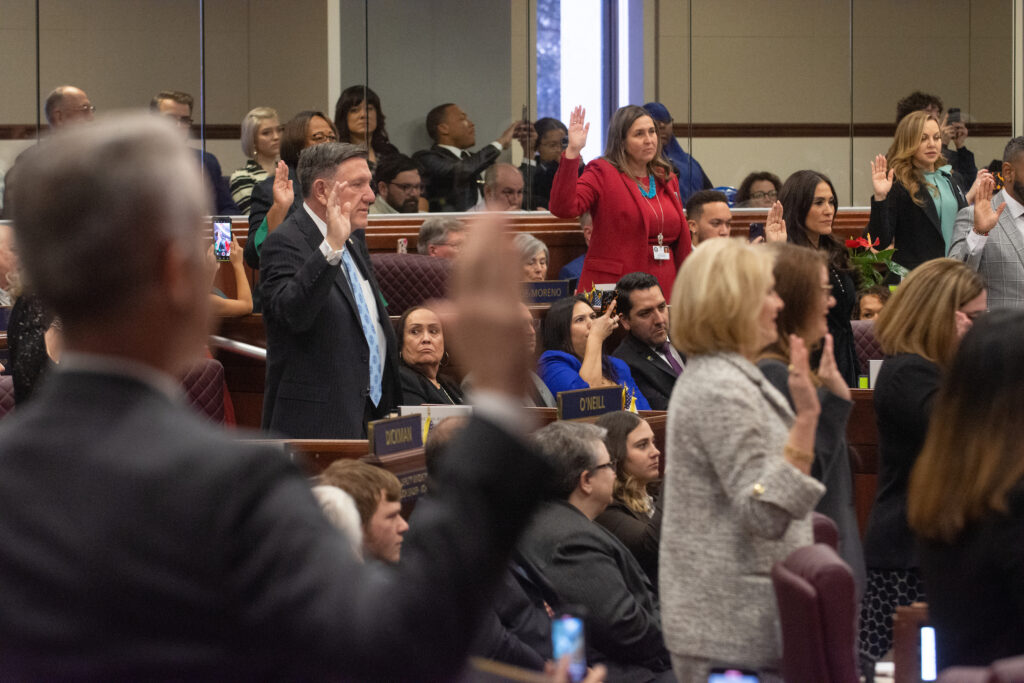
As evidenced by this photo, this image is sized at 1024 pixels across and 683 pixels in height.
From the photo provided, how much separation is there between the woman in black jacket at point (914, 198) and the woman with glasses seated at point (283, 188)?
237 centimetres

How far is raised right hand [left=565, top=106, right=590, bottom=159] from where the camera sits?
16.5 ft

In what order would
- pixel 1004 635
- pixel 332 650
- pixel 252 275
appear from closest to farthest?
pixel 332 650 < pixel 1004 635 < pixel 252 275

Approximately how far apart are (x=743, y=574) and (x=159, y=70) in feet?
20.7

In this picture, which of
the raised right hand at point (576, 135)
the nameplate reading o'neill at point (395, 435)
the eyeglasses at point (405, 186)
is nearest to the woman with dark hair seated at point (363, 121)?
the eyeglasses at point (405, 186)

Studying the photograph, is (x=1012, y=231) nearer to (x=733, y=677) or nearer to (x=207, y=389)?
(x=207, y=389)

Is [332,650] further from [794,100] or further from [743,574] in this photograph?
[794,100]

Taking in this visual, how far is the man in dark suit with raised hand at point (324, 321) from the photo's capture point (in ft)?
11.1

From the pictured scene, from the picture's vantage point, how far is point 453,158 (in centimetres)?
767

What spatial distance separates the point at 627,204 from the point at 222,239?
162 cm

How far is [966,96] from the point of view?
29.2 ft

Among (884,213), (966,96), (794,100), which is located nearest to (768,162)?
(794,100)

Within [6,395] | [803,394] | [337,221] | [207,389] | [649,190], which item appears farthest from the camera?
[649,190]

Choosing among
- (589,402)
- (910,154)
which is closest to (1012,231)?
(910,154)

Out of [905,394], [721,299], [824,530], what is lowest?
[824,530]
